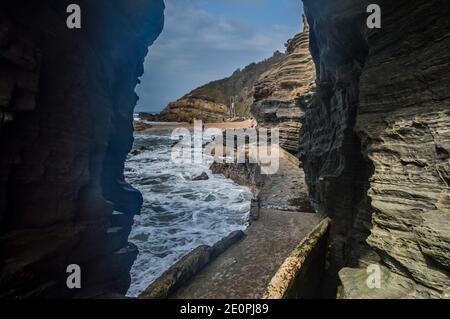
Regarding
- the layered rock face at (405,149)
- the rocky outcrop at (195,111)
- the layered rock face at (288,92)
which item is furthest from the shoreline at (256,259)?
the rocky outcrop at (195,111)

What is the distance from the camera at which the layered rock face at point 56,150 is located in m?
5.75

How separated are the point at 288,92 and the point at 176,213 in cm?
2008

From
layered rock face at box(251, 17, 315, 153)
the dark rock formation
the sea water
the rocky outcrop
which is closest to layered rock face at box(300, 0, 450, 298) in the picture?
the dark rock formation

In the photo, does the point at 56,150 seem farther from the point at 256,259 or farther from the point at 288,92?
the point at 288,92

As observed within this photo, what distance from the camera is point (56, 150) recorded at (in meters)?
6.69

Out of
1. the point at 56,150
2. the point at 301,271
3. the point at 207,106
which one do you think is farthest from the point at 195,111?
the point at 301,271

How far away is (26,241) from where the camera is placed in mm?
6113

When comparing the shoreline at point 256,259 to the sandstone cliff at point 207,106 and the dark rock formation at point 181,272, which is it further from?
the sandstone cliff at point 207,106

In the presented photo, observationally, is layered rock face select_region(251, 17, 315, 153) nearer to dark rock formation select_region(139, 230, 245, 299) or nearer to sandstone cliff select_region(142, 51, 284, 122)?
dark rock formation select_region(139, 230, 245, 299)

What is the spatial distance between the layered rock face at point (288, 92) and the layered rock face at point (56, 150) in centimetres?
2047

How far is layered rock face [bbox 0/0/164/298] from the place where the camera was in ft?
18.9

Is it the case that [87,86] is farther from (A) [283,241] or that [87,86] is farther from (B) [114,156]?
(A) [283,241]

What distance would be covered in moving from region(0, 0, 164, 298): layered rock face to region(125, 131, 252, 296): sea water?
212cm
